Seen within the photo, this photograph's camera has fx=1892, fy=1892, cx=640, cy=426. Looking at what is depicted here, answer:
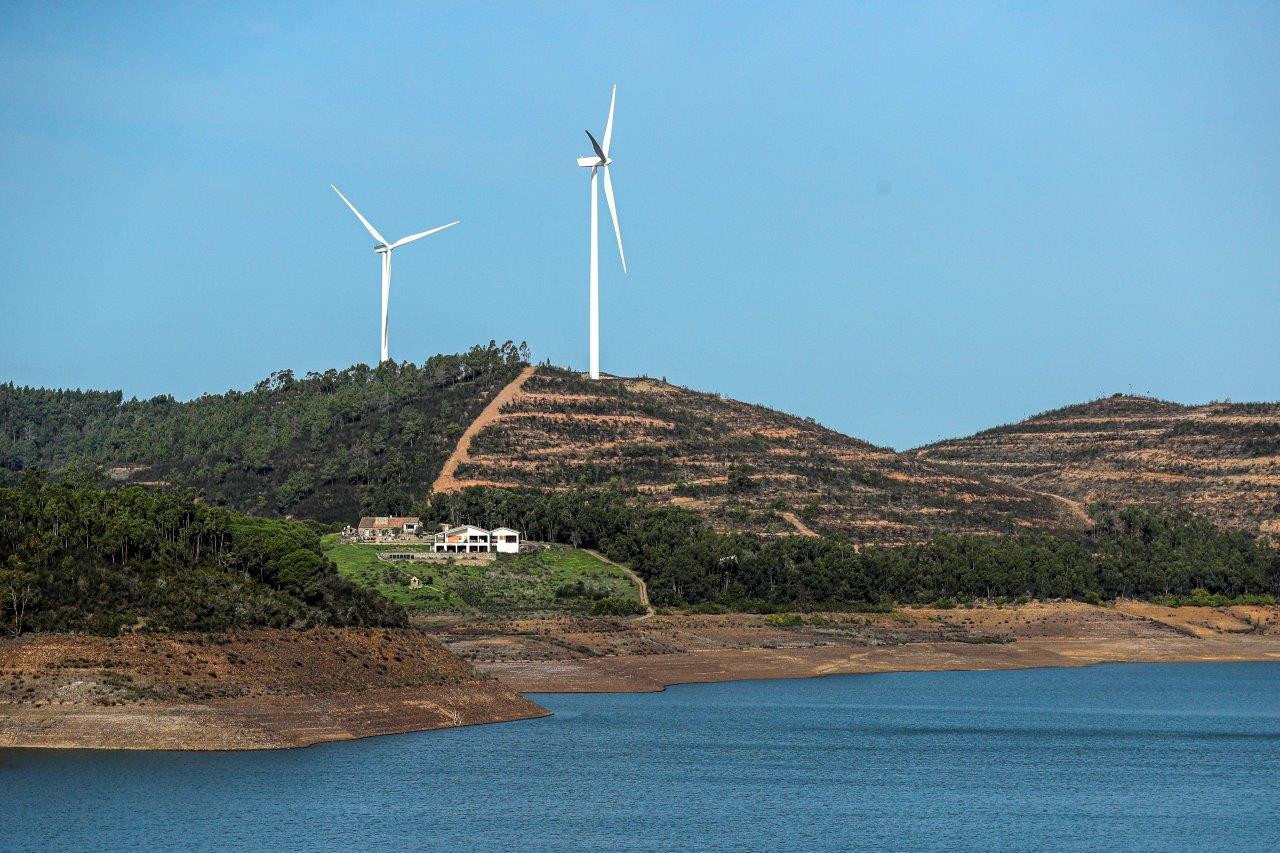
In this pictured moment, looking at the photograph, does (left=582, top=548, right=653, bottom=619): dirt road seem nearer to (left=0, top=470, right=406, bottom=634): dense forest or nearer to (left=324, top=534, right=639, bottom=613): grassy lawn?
(left=324, top=534, right=639, bottom=613): grassy lawn

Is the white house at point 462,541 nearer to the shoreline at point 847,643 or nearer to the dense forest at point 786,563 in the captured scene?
the dense forest at point 786,563

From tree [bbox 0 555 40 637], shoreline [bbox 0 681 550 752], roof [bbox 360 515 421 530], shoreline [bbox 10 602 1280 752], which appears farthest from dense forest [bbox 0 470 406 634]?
roof [bbox 360 515 421 530]

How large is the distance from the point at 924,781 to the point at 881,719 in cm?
2833

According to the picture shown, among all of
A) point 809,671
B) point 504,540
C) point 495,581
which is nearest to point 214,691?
point 809,671

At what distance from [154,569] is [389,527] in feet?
279

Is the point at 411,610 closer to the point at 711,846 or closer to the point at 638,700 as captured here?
the point at 638,700

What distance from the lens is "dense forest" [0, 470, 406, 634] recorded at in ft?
310

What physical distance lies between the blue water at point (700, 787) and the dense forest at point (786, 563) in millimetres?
52295

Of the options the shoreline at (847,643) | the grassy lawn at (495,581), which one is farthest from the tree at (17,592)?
the grassy lawn at (495,581)

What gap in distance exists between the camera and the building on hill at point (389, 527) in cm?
18138

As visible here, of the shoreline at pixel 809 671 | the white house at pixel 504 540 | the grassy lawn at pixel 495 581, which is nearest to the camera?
the shoreline at pixel 809 671

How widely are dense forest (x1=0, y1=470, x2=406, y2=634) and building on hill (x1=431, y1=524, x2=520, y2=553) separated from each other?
4981 centimetres

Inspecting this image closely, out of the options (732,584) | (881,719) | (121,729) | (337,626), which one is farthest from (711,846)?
(732,584)

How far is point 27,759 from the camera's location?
83.5m
